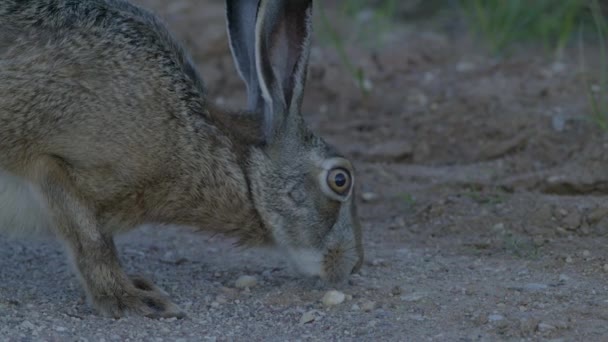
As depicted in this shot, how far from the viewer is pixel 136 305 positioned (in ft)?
20.4

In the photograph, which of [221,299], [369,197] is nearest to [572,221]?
[369,197]

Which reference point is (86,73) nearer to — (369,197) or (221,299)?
(221,299)

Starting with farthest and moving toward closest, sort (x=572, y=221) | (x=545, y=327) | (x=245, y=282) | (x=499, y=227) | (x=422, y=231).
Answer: (x=422, y=231)
(x=499, y=227)
(x=572, y=221)
(x=245, y=282)
(x=545, y=327)

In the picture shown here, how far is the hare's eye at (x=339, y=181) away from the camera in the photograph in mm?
6680

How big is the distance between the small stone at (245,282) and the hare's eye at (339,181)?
2.37 ft

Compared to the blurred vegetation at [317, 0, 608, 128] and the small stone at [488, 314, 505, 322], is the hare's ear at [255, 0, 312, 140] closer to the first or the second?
the small stone at [488, 314, 505, 322]

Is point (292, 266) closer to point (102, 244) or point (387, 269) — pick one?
point (387, 269)

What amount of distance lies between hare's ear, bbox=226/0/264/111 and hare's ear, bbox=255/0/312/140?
0.42 ft

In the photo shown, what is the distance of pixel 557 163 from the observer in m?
8.37

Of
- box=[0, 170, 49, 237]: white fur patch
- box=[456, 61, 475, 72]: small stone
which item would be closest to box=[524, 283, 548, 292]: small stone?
box=[0, 170, 49, 237]: white fur patch

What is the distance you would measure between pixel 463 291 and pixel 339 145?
2.94m

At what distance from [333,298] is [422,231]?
1.47 m

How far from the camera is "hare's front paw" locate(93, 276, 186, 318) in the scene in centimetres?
620

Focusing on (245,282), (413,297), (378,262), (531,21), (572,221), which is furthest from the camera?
(531,21)
